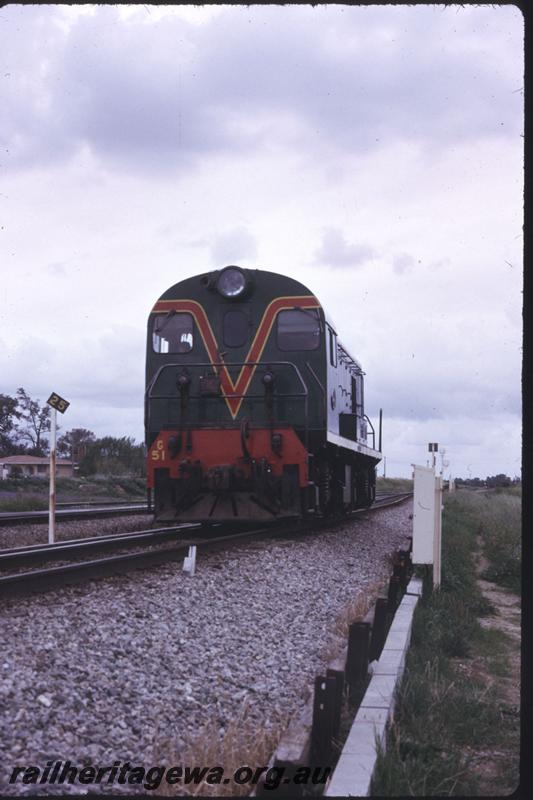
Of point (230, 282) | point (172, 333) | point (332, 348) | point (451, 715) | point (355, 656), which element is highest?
point (230, 282)

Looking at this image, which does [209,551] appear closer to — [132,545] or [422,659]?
[132,545]

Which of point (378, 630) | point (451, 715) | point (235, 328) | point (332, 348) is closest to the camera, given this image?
point (451, 715)

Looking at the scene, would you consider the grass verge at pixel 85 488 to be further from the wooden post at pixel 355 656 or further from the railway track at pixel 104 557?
the wooden post at pixel 355 656

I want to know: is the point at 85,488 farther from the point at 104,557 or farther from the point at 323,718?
the point at 323,718

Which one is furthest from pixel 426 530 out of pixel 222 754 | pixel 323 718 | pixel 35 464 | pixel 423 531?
pixel 35 464

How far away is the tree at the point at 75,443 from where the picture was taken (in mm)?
45594

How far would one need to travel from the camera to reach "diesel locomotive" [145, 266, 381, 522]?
406 inches

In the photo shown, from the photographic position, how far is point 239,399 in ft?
35.7

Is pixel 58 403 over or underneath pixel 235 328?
underneath

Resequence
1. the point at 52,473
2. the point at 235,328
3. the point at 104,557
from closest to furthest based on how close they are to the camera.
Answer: the point at 104,557, the point at 52,473, the point at 235,328

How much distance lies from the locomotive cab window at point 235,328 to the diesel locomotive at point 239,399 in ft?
0.04

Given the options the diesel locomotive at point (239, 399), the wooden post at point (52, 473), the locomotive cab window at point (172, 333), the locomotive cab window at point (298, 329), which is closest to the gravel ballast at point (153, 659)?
the diesel locomotive at point (239, 399)

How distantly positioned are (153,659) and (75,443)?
156ft

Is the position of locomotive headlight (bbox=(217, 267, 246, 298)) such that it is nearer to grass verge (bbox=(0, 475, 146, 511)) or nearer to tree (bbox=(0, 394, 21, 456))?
grass verge (bbox=(0, 475, 146, 511))
